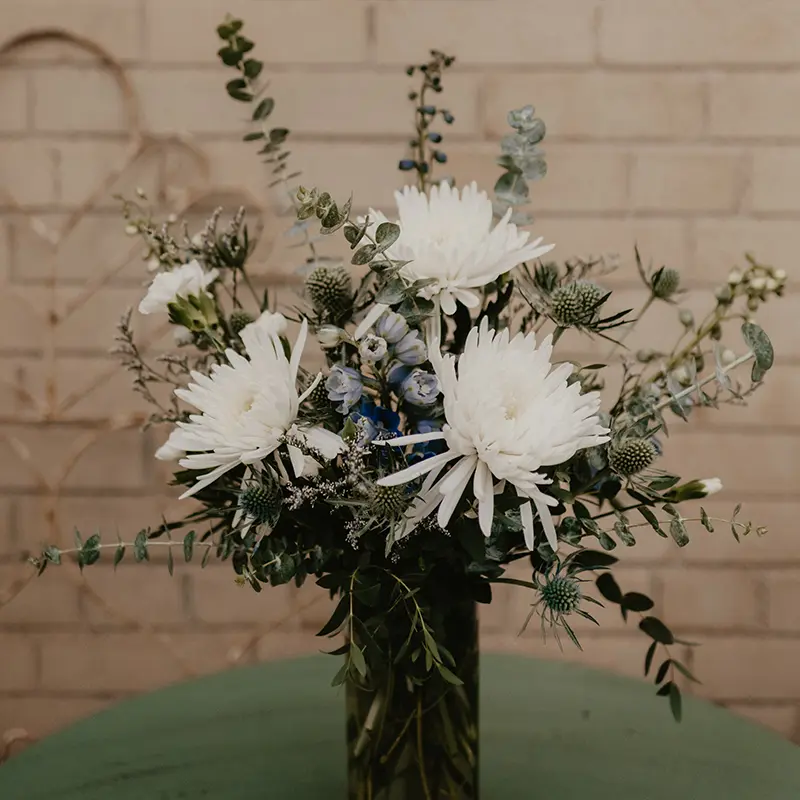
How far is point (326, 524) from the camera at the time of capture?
0.62 m

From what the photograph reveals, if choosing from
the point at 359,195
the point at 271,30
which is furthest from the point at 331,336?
the point at 271,30

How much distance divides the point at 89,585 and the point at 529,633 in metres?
0.69

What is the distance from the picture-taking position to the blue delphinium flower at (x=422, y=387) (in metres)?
0.58

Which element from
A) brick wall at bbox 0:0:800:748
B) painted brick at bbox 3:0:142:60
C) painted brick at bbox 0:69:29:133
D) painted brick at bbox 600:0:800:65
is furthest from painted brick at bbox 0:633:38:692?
painted brick at bbox 600:0:800:65

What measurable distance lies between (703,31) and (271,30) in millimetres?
620

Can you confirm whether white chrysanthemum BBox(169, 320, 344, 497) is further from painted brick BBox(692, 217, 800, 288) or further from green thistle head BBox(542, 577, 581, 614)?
painted brick BBox(692, 217, 800, 288)

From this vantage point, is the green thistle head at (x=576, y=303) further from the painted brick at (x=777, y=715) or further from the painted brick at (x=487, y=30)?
the painted brick at (x=777, y=715)

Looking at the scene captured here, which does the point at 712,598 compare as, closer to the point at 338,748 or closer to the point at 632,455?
the point at 338,748

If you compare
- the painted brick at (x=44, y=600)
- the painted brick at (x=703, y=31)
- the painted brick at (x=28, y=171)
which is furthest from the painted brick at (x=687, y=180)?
the painted brick at (x=44, y=600)

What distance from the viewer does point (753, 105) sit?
121 cm

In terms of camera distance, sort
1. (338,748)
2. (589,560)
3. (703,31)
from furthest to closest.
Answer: (703,31)
(338,748)
(589,560)

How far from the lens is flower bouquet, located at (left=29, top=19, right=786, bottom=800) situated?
553 mm

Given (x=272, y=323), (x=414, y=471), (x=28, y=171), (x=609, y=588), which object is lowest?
(x=609, y=588)

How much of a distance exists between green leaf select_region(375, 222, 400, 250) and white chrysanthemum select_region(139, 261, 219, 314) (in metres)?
0.19
